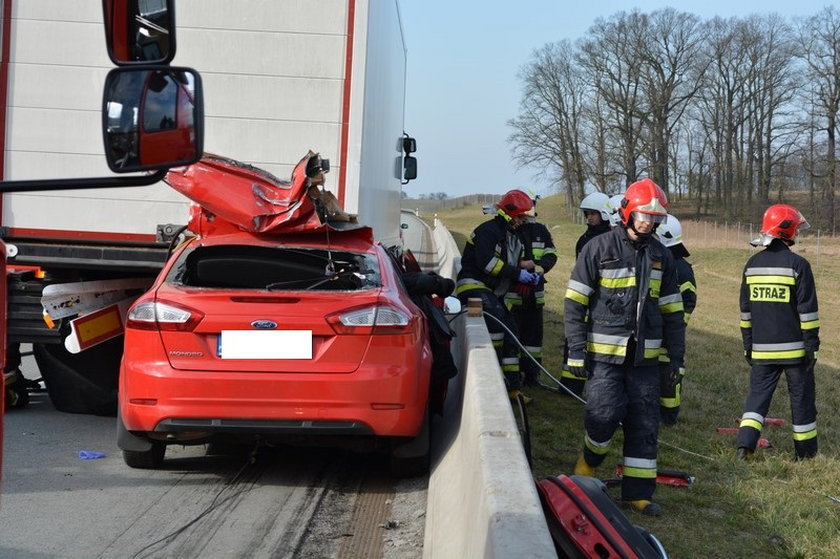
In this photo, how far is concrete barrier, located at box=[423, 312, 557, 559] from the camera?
3.43 metres

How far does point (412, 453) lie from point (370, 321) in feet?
2.87

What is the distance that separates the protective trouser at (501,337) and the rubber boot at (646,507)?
2926 millimetres

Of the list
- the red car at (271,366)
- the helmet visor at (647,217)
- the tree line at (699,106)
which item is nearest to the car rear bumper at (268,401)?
the red car at (271,366)

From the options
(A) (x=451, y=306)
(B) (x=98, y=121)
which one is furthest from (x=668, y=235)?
(B) (x=98, y=121)

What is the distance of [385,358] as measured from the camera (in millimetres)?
6137

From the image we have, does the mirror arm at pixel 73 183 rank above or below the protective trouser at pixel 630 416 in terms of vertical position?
above

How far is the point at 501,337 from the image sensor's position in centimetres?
943

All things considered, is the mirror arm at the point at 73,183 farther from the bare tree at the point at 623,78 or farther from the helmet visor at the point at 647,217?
the bare tree at the point at 623,78

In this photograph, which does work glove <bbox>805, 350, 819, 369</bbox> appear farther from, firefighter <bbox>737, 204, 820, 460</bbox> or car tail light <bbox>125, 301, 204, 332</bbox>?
car tail light <bbox>125, 301, 204, 332</bbox>

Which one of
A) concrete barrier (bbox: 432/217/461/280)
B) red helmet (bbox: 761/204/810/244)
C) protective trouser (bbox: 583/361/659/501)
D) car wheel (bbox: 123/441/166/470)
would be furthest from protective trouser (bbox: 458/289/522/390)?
concrete barrier (bbox: 432/217/461/280)

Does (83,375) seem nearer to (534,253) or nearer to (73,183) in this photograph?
(534,253)

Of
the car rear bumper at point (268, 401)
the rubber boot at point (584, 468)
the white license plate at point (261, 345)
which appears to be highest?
the white license plate at point (261, 345)

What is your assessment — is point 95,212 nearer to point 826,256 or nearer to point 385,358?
point 385,358

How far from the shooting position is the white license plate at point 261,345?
19.8 ft
